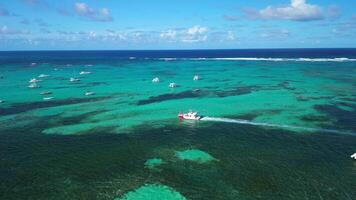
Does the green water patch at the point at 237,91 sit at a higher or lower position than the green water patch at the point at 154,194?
higher

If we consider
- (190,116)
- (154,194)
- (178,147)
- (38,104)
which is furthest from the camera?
(38,104)

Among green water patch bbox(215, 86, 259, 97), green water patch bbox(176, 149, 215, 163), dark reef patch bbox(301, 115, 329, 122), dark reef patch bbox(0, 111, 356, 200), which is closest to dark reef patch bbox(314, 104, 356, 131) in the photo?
dark reef patch bbox(301, 115, 329, 122)

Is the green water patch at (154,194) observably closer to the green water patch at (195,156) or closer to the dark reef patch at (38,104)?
the green water patch at (195,156)

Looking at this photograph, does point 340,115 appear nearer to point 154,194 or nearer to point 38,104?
point 154,194

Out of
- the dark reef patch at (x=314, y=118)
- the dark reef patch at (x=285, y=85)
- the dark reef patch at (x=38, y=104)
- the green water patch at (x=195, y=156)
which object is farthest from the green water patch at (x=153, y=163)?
the dark reef patch at (x=285, y=85)

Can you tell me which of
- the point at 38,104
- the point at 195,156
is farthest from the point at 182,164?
the point at 38,104

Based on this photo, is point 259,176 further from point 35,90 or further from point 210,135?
point 35,90
